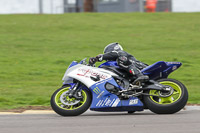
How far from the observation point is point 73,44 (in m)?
19.9

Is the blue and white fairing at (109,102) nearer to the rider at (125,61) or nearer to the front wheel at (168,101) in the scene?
the front wheel at (168,101)

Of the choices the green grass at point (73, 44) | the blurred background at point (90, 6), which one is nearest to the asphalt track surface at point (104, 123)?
the green grass at point (73, 44)

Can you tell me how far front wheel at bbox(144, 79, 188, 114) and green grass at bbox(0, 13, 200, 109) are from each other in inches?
83.3

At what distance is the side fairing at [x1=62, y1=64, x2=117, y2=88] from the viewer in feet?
28.2

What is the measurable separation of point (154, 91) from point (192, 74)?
5.80 metres

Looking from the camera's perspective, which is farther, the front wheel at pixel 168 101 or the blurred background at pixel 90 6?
the blurred background at pixel 90 6

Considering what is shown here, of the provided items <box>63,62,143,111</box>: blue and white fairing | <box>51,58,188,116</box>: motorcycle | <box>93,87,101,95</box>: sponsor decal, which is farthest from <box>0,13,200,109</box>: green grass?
<box>93,87,101,95</box>: sponsor decal

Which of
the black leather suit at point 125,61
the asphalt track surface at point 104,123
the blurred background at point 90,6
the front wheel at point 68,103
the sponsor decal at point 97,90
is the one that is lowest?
the asphalt track surface at point 104,123

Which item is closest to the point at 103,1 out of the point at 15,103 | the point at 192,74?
the point at 192,74

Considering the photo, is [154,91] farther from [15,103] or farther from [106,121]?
[15,103]

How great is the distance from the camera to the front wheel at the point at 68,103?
8.54m

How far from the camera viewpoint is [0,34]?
869 inches

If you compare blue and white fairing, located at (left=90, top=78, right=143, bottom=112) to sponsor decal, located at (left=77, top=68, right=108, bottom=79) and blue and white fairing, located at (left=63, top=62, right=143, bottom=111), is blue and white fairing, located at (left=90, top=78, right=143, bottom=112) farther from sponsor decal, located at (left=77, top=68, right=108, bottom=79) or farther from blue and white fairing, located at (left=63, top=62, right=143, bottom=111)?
sponsor decal, located at (left=77, top=68, right=108, bottom=79)

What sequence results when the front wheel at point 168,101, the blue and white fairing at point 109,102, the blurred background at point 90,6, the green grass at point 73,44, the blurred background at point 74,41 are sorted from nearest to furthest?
1. the front wheel at point 168,101
2. the blue and white fairing at point 109,102
3. the green grass at point 73,44
4. the blurred background at point 74,41
5. the blurred background at point 90,6
